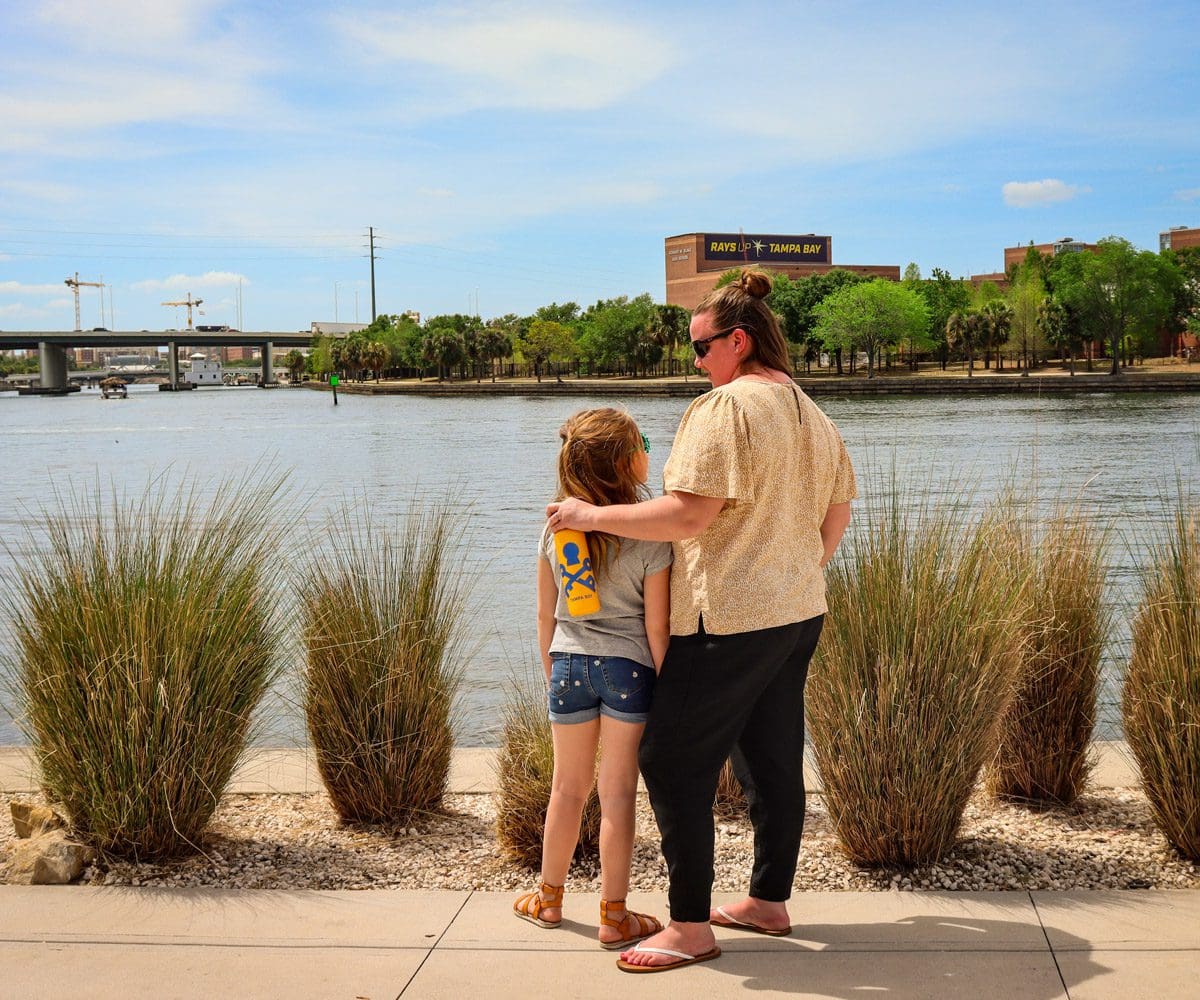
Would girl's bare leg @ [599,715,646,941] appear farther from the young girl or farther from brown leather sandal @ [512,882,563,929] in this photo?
brown leather sandal @ [512,882,563,929]

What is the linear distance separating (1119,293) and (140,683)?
98.7 metres

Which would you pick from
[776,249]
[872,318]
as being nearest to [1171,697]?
[872,318]

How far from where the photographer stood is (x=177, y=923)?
3.44 metres

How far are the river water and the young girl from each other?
1.27m

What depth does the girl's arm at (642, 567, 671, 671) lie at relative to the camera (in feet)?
10.3

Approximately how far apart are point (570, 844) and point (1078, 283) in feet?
332

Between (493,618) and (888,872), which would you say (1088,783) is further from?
(493,618)

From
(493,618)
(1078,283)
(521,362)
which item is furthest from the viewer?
(521,362)

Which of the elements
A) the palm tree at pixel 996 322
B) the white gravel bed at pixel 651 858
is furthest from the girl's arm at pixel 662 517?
the palm tree at pixel 996 322

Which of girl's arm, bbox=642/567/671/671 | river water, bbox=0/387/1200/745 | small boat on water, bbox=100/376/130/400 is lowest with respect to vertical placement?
river water, bbox=0/387/1200/745

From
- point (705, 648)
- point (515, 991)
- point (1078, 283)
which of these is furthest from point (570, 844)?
point (1078, 283)

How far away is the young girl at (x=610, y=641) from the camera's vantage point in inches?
124

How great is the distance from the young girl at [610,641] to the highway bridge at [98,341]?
468 feet

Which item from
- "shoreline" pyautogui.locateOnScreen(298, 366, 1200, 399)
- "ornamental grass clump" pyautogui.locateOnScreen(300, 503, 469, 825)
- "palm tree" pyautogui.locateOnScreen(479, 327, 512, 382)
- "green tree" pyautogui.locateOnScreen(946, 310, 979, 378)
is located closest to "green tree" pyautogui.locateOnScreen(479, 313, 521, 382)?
"palm tree" pyautogui.locateOnScreen(479, 327, 512, 382)
